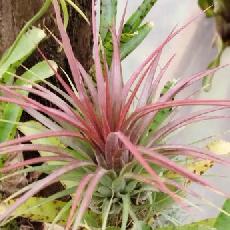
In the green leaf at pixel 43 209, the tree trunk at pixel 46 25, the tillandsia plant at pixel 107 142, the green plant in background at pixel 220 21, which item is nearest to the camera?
the tillandsia plant at pixel 107 142

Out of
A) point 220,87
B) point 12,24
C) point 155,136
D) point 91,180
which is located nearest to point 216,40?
point 220,87

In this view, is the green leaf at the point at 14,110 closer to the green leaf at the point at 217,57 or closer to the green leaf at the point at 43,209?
the green leaf at the point at 43,209

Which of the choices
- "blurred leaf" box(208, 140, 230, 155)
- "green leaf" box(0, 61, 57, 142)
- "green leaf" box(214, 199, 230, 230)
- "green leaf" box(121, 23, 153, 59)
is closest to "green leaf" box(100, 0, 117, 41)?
"green leaf" box(121, 23, 153, 59)

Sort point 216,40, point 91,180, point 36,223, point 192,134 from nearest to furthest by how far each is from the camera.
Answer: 1. point 91,180
2. point 36,223
3. point 216,40
4. point 192,134

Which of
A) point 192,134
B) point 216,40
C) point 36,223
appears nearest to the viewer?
point 36,223

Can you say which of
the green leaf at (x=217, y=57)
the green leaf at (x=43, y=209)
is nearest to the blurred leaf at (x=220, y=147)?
the green leaf at (x=43, y=209)

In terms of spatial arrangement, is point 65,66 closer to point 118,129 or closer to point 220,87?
point 118,129

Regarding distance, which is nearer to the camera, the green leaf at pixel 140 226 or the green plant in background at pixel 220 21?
the green leaf at pixel 140 226

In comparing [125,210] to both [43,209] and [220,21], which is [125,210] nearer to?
[43,209]
